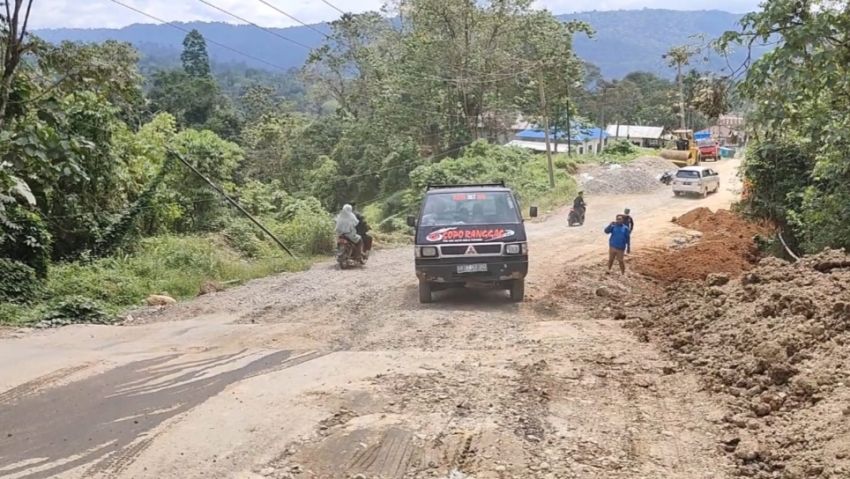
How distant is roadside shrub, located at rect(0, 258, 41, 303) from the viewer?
40.0 ft

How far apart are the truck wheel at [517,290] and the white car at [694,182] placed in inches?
1081

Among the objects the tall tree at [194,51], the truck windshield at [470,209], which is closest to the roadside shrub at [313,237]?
the truck windshield at [470,209]

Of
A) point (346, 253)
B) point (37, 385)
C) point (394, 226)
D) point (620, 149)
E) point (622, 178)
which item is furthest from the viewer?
point (620, 149)

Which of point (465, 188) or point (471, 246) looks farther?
point (465, 188)

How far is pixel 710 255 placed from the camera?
16656 millimetres

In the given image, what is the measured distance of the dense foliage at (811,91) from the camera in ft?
26.1

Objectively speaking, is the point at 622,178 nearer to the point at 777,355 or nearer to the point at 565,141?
the point at 565,141

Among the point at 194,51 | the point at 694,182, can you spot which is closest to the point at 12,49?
the point at 694,182

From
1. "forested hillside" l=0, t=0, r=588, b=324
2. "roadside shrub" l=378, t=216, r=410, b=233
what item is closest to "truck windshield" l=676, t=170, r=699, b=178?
"forested hillside" l=0, t=0, r=588, b=324

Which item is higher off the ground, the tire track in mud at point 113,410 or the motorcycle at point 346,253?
the tire track in mud at point 113,410

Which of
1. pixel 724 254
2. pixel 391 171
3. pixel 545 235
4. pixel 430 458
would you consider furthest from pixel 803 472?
pixel 391 171

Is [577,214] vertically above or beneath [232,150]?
beneath

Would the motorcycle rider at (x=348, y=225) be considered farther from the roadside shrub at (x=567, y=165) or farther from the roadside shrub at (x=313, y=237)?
the roadside shrub at (x=567, y=165)

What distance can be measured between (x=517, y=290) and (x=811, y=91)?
5.04 metres
